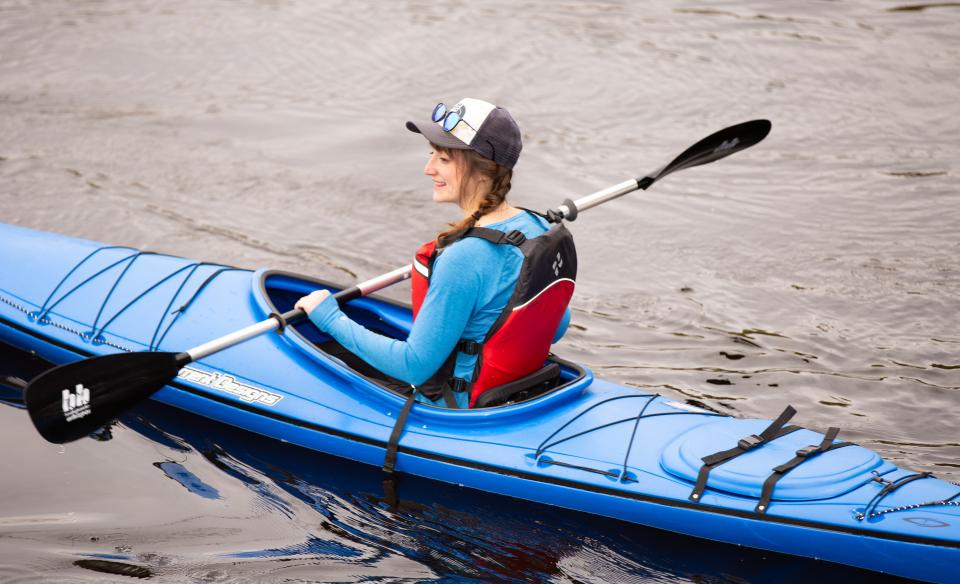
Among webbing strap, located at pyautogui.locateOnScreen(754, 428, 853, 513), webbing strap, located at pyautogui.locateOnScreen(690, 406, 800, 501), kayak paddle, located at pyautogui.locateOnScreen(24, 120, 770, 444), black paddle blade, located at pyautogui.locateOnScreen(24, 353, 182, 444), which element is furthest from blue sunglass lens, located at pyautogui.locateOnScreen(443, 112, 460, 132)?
webbing strap, located at pyautogui.locateOnScreen(754, 428, 853, 513)

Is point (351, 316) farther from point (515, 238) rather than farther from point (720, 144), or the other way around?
point (720, 144)

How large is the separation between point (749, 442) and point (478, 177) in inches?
52.6

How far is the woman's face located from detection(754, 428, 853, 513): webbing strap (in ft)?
4.62

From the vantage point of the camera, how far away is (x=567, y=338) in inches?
219

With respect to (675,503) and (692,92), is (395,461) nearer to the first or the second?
(675,503)

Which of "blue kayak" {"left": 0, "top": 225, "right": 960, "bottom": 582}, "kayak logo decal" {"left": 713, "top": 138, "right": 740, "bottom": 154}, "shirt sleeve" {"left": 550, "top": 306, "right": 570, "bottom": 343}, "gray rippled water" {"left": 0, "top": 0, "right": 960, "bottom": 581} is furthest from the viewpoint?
"kayak logo decal" {"left": 713, "top": 138, "right": 740, "bottom": 154}

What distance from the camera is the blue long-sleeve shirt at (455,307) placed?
3.54 metres

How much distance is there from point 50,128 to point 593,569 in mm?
5965

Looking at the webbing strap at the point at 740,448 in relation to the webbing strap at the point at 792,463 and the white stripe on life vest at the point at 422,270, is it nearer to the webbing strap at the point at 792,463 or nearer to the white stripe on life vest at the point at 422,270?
the webbing strap at the point at 792,463

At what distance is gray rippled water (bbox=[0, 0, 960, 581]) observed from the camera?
3977 mm

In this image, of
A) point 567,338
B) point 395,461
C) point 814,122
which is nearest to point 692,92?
point 814,122

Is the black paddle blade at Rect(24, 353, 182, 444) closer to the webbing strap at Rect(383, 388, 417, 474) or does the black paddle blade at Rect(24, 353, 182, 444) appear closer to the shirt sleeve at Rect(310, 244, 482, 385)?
the shirt sleeve at Rect(310, 244, 482, 385)

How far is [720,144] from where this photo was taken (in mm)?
5070

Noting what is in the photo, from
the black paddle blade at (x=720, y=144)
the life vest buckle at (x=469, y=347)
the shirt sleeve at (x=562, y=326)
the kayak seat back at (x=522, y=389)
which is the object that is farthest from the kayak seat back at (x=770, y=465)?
the black paddle blade at (x=720, y=144)
